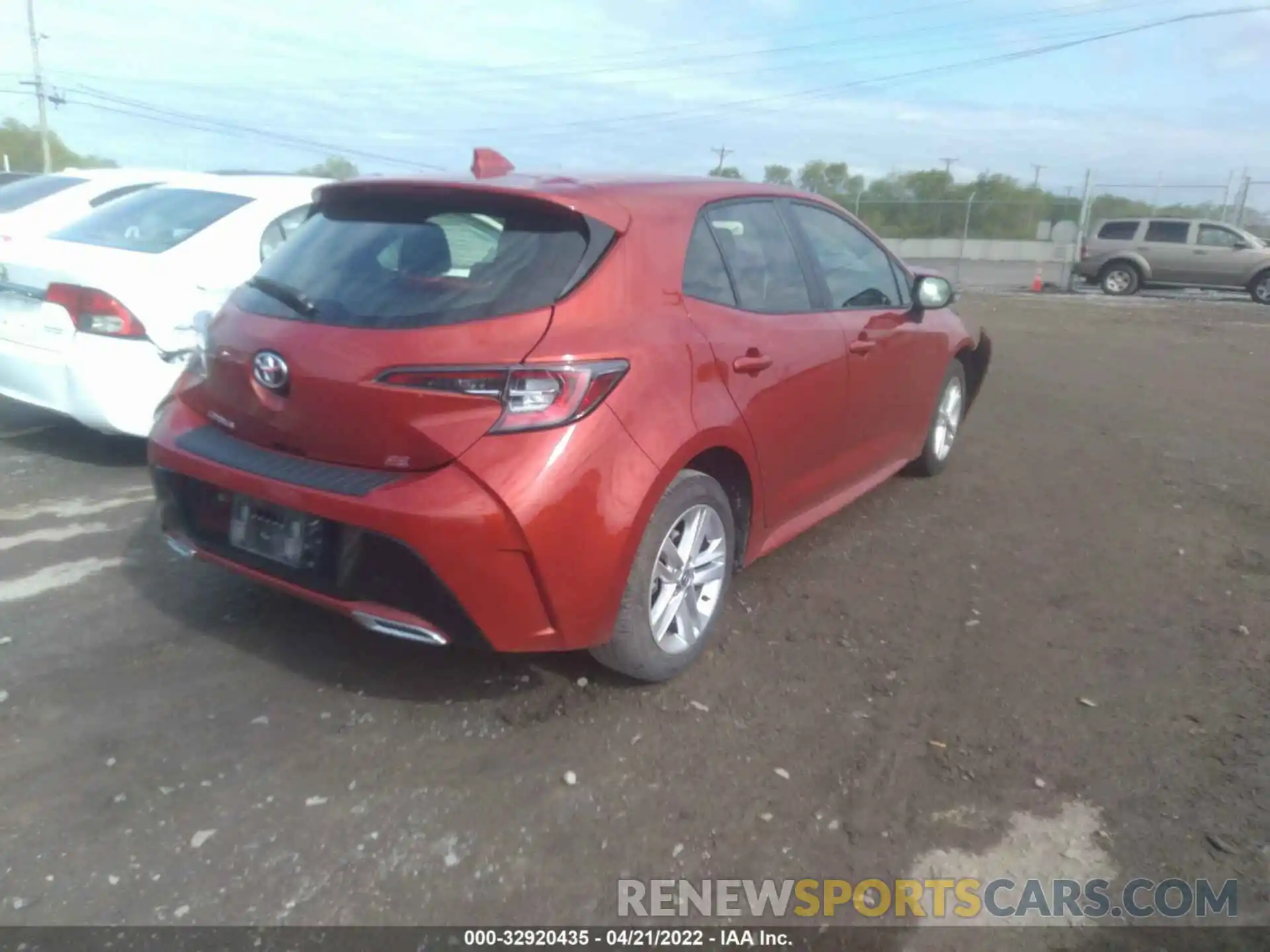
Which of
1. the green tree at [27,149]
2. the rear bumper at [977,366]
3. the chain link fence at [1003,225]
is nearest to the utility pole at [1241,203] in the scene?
the chain link fence at [1003,225]

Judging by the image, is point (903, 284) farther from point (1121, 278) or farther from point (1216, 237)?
point (1216, 237)

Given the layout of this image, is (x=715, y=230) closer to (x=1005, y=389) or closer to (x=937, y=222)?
(x=1005, y=389)

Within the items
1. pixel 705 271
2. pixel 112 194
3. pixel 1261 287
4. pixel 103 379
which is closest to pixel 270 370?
pixel 705 271

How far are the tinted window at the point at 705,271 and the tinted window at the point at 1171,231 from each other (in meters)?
21.5

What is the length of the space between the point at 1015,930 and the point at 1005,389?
7.24m

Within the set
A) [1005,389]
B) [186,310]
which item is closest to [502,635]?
[186,310]

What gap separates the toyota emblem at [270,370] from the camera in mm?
2889

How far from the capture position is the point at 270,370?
9.61ft

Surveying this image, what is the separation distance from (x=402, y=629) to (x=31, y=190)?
1019 cm

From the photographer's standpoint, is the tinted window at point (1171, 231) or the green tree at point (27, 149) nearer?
the tinted window at point (1171, 231)

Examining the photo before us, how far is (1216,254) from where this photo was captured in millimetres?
20844

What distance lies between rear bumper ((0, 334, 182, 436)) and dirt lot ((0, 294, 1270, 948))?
19.9 inches

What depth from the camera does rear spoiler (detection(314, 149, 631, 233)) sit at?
9.86 ft

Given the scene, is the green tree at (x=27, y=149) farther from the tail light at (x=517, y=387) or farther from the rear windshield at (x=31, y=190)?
the tail light at (x=517, y=387)
